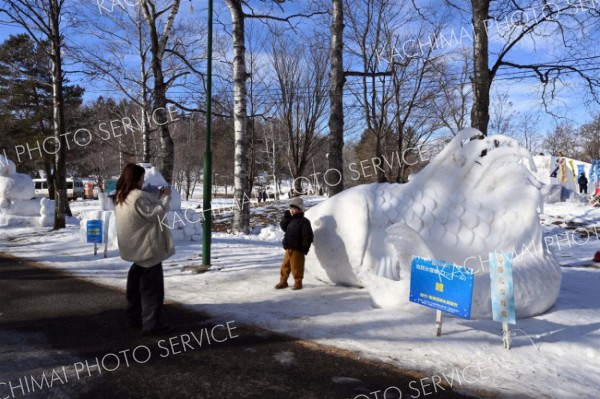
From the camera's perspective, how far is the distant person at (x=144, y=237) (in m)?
4.19

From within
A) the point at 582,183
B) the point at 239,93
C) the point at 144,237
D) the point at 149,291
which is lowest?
the point at 149,291

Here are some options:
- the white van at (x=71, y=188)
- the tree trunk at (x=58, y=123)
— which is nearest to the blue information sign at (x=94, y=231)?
the tree trunk at (x=58, y=123)

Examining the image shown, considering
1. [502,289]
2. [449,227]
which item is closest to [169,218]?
[449,227]

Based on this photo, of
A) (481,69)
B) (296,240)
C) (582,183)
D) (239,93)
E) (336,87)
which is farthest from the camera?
(582,183)

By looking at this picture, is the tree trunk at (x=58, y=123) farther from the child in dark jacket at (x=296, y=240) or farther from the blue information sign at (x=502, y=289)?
the blue information sign at (x=502, y=289)

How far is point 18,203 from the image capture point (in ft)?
50.8

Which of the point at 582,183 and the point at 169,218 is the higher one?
the point at 582,183

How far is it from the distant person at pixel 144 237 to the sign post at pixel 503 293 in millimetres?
3400

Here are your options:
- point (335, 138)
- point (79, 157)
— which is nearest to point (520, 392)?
point (335, 138)

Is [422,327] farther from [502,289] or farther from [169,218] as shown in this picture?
[169,218]

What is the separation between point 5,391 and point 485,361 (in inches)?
156

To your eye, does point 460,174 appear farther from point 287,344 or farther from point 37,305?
point 37,305

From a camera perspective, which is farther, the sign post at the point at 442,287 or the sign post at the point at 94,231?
the sign post at the point at 94,231

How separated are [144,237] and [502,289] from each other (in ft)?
12.1
